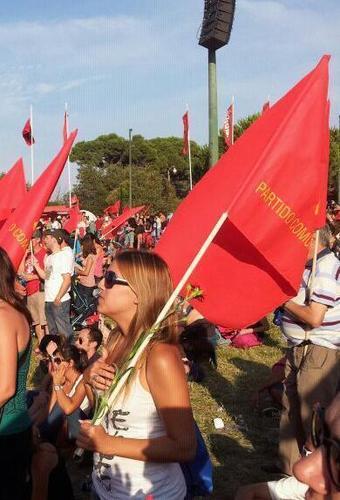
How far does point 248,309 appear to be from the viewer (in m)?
2.75

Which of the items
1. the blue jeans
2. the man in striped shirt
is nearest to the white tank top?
the man in striped shirt

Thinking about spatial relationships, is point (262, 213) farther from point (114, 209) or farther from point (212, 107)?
point (114, 209)

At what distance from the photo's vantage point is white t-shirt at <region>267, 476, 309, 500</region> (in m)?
1.93

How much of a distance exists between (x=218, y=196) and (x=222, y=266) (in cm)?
36

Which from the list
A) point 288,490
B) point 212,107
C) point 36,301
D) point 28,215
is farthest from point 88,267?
point 288,490

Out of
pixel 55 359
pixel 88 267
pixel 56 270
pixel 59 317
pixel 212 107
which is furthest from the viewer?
pixel 212 107

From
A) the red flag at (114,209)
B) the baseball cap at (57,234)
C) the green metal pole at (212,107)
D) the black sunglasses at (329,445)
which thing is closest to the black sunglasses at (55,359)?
the baseball cap at (57,234)

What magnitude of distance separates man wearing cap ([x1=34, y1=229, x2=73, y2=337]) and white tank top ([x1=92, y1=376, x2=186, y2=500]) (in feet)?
14.9

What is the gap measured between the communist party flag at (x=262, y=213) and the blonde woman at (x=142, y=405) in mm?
606

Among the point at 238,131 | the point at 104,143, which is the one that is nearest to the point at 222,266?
the point at 238,131

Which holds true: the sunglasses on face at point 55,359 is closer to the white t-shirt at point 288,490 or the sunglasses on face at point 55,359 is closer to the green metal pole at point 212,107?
the white t-shirt at point 288,490

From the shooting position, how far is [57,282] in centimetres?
662

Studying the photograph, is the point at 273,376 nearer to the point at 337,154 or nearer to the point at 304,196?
the point at 304,196

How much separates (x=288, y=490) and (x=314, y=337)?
1607 mm
